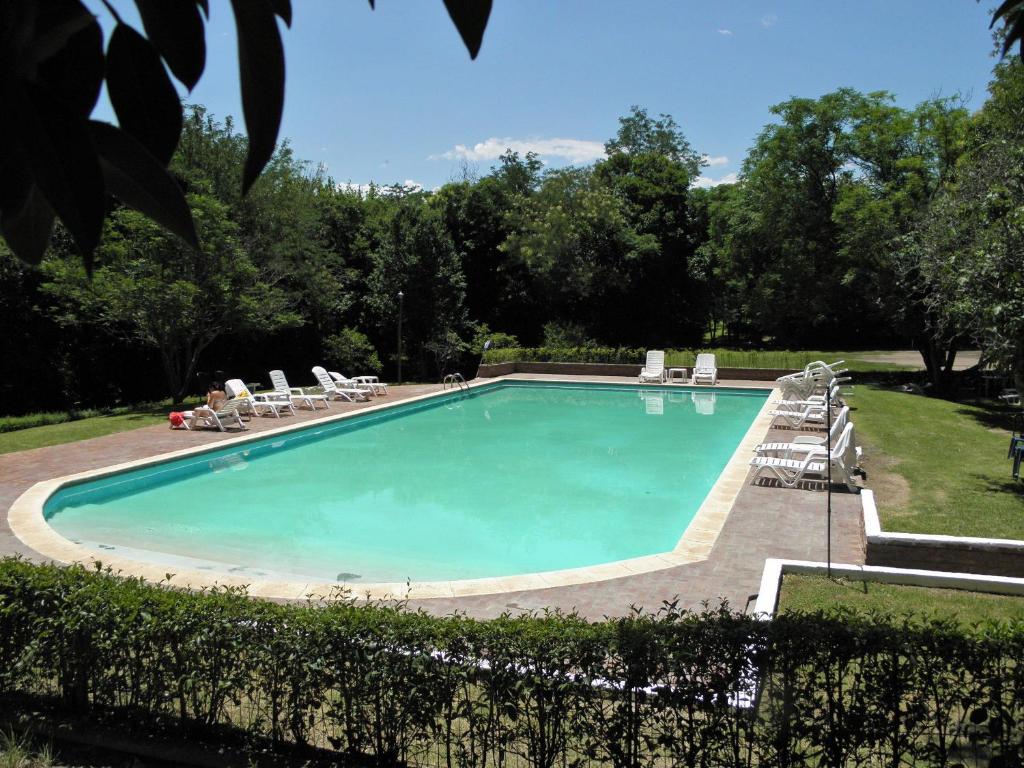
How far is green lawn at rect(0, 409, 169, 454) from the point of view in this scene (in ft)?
46.8

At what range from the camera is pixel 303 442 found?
645 inches

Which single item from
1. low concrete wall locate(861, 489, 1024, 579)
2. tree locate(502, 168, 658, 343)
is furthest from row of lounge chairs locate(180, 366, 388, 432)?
low concrete wall locate(861, 489, 1024, 579)

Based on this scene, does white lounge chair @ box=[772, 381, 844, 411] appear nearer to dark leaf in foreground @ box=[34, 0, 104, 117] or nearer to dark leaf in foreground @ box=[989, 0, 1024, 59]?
dark leaf in foreground @ box=[989, 0, 1024, 59]

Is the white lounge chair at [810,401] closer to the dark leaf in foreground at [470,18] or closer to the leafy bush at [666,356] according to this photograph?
the leafy bush at [666,356]

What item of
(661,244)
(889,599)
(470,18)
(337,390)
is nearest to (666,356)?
(661,244)

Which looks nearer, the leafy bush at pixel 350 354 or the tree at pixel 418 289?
the leafy bush at pixel 350 354

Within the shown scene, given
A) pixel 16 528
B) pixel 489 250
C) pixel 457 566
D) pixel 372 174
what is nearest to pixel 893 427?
pixel 457 566

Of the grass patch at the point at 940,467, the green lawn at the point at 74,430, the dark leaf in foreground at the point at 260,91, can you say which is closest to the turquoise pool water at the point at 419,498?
the grass patch at the point at 940,467

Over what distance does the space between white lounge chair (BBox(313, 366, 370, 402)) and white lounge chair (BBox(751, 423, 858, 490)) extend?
11.8m

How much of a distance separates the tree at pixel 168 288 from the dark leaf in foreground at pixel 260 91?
661 inches

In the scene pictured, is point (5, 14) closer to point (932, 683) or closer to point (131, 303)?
point (932, 683)

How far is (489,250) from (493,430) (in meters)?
15.2

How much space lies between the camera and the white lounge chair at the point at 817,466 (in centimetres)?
1078

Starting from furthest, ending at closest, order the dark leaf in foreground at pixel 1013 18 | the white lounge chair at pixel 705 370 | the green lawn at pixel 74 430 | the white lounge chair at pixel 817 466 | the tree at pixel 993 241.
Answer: the white lounge chair at pixel 705 370, the green lawn at pixel 74 430, the white lounge chair at pixel 817 466, the tree at pixel 993 241, the dark leaf in foreground at pixel 1013 18
